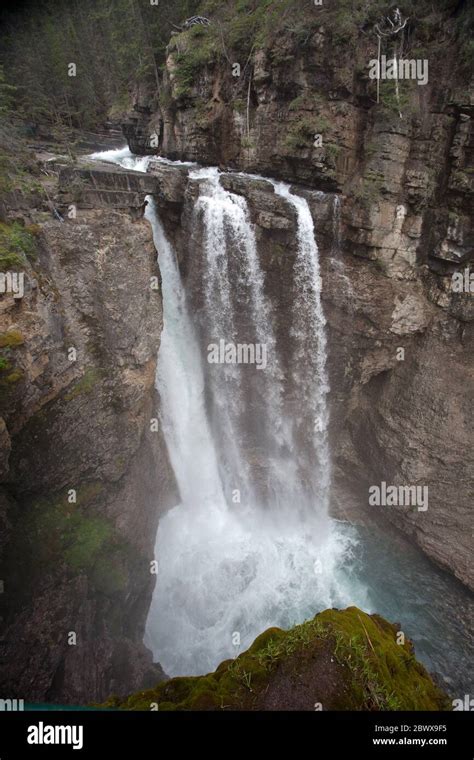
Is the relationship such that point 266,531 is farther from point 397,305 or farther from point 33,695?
point 397,305

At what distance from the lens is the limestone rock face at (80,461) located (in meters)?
9.68

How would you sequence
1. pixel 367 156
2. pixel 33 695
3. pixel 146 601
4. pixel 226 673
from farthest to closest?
1. pixel 367 156
2. pixel 146 601
3. pixel 33 695
4. pixel 226 673

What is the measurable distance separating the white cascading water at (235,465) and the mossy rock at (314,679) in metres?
8.47

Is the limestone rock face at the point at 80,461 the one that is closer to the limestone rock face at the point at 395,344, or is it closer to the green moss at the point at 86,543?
the green moss at the point at 86,543

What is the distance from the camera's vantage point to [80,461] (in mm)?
11734

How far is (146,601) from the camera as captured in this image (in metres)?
13.8

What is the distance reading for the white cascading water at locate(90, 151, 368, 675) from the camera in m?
14.1

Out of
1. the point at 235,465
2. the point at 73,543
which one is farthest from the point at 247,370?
the point at 73,543

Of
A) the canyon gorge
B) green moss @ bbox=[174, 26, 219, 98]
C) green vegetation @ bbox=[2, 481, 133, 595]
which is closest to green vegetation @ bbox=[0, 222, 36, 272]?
the canyon gorge

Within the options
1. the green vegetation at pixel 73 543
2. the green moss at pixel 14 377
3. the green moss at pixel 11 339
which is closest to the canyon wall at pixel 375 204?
the green moss at pixel 11 339

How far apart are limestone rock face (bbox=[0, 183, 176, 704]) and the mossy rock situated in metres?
5.30

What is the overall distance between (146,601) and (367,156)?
18.6 m
